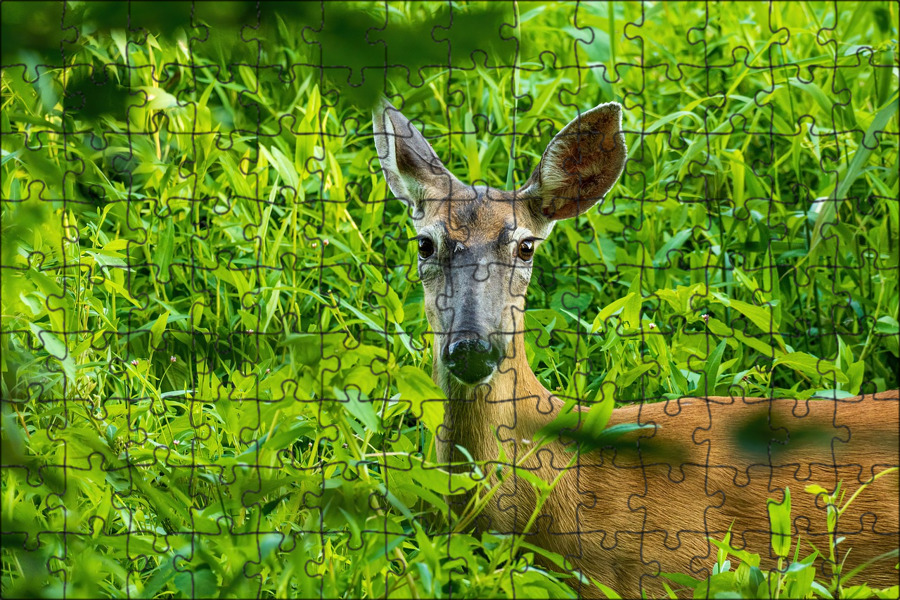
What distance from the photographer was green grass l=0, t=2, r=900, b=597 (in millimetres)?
2617

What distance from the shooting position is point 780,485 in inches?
140

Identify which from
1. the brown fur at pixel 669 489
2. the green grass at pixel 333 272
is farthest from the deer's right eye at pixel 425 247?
the brown fur at pixel 669 489

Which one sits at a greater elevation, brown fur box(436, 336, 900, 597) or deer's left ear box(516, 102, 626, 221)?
deer's left ear box(516, 102, 626, 221)

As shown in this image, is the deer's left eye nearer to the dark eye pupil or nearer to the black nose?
the dark eye pupil

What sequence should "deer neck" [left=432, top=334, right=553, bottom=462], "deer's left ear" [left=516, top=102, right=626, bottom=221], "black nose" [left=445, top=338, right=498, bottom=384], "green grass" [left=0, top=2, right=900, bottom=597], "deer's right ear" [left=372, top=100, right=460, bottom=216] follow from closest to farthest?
"green grass" [left=0, top=2, right=900, bottom=597], "black nose" [left=445, top=338, right=498, bottom=384], "deer neck" [left=432, top=334, right=553, bottom=462], "deer's left ear" [left=516, top=102, right=626, bottom=221], "deer's right ear" [left=372, top=100, right=460, bottom=216]

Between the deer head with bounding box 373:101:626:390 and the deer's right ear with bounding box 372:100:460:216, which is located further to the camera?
the deer's right ear with bounding box 372:100:460:216

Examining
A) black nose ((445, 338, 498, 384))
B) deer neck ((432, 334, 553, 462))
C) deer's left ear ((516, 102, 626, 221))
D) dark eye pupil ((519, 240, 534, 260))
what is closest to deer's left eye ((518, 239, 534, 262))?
dark eye pupil ((519, 240, 534, 260))

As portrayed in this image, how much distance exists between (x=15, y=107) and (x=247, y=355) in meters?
1.51

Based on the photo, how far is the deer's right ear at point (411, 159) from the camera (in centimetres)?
371

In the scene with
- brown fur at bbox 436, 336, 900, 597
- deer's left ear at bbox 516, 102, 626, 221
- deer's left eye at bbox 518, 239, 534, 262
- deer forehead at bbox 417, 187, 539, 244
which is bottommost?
brown fur at bbox 436, 336, 900, 597

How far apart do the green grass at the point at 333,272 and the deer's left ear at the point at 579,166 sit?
24cm

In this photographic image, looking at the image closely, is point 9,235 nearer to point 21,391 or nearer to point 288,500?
point 288,500

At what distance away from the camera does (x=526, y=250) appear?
356 centimetres

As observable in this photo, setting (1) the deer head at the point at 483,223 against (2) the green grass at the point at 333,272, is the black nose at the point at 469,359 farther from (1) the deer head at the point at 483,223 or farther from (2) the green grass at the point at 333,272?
(2) the green grass at the point at 333,272
